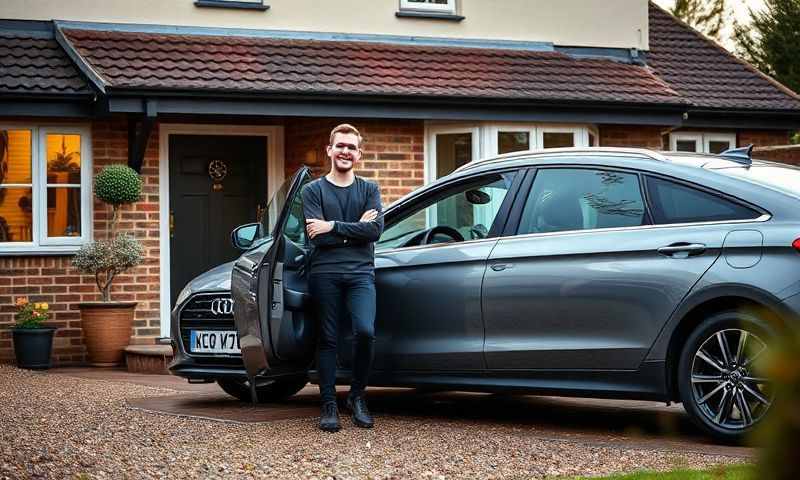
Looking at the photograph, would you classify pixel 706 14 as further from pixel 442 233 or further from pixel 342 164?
pixel 342 164

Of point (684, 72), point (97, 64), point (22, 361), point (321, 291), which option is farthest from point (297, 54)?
point (321, 291)

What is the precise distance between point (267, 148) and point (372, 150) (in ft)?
4.46

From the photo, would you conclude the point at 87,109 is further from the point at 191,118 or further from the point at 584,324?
the point at 584,324

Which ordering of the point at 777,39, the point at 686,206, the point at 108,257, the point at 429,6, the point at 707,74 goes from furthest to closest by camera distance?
the point at 777,39 → the point at 707,74 → the point at 429,6 → the point at 108,257 → the point at 686,206

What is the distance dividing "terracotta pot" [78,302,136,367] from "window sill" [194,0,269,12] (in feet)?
11.6

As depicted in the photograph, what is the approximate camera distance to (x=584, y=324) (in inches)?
255

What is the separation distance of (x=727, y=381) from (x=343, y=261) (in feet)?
7.20

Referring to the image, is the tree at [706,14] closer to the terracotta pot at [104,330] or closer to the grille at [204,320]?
the terracotta pot at [104,330]

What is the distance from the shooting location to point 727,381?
5.86m

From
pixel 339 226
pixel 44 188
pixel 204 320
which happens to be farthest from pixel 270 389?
pixel 44 188

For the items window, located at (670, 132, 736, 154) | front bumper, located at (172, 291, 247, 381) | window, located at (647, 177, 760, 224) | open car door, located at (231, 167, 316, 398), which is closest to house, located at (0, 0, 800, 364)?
window, located at (670, 132, 736, 154)

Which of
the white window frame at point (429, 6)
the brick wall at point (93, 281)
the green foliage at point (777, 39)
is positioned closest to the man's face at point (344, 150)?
the brick wall at point (93, 281)

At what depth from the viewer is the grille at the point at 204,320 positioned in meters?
7.76

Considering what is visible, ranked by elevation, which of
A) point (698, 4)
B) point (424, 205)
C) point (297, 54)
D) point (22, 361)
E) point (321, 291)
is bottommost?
point (22, 361)
